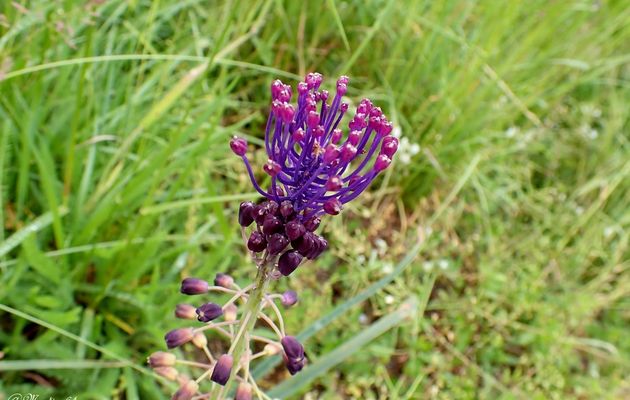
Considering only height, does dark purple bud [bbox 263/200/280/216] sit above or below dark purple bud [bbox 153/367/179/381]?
above

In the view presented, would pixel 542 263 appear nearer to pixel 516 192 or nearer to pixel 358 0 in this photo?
pixel 516 192

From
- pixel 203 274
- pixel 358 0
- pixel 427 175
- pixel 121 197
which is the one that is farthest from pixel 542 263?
pixel 121 197

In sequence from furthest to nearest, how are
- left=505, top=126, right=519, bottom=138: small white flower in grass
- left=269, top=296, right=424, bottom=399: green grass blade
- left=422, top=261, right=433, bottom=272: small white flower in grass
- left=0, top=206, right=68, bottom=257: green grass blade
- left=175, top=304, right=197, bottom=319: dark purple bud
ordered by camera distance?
left=505, top=126, right=519, bottom=138: small white flower in grass
left=422, top=261, right=433, bottom=272: small white flower in grass
left=0, top=206, right=68, bottom=257: green grass blade
left=269, top=296, right=424, bottom=399: green grass blade
left=175, top=304, right=197, bottom=319: dark purple bud

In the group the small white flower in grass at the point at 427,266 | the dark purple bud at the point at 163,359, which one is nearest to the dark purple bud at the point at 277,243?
the dark purple bud at the point at 163,359

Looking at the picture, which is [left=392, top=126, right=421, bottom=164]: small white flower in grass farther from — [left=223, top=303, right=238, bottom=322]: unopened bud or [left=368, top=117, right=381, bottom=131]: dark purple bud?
[left=368, top=117, right=381, bottom=131]: dark purple bud

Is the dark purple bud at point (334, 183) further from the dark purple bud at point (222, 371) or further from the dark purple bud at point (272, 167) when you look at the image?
the dark purple bud at point (222, 371)

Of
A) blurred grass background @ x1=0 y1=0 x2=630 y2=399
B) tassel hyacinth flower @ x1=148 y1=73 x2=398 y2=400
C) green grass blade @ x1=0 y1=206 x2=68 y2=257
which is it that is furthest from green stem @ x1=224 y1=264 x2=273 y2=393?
green grass blade @ x1=0 y1=206 x2=68 y2=257

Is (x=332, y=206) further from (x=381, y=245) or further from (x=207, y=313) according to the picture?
(x=381, y=245)

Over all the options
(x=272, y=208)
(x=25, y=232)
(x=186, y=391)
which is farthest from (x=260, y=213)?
(x=25, y=232)
